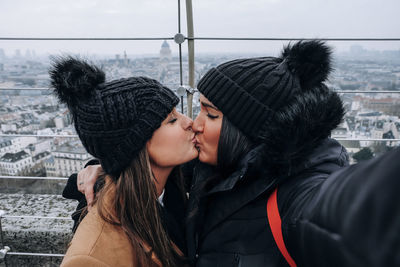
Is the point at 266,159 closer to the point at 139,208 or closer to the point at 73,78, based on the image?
the point at 139,208

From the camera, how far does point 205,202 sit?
1041mm

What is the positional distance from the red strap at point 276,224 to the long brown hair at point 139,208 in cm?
44

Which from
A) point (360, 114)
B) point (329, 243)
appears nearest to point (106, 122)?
point (329, 243)

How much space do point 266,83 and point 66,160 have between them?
1.55 meters

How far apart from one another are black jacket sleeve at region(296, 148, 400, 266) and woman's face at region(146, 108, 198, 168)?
27.1 inches

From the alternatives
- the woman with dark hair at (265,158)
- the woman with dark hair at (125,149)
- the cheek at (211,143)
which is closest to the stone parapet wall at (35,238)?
the woman with dark hair at (265,158)

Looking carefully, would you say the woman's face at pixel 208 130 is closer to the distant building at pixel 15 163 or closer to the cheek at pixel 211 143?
the cheek at pixel 211 143

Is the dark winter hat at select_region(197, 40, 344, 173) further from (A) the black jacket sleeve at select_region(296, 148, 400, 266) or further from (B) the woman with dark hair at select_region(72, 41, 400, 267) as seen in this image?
(A) the black jacket sleeve at select_region(296, 148, 400, 266)

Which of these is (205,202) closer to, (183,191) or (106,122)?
(183,191)

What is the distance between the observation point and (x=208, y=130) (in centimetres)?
107

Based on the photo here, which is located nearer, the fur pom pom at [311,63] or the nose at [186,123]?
the fur pom pom at [311,63]

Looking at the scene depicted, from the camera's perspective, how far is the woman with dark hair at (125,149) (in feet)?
3.05

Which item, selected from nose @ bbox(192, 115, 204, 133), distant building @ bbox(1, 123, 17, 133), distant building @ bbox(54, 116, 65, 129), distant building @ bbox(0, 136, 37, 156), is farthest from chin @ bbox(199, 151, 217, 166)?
distant building @ bbox(1, 123, 17, 133)

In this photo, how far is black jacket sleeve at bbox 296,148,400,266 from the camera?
30cm
